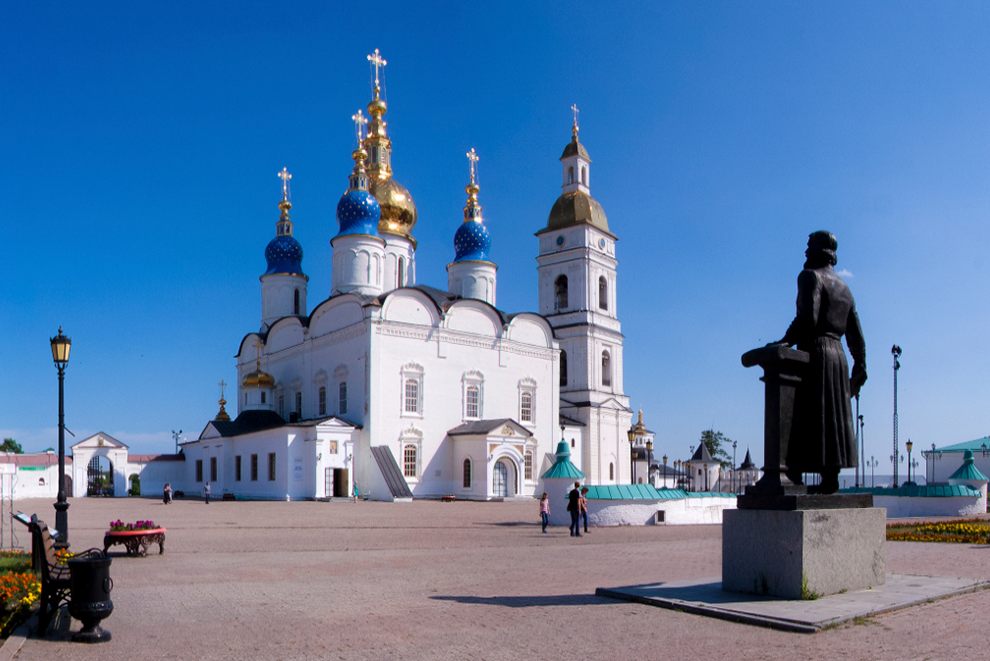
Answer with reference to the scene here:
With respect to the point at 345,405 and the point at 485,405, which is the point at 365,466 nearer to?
the point at 345,405

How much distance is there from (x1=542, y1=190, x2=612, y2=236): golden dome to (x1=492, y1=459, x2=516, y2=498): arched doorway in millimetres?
16731

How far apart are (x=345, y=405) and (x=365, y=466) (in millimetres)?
3587

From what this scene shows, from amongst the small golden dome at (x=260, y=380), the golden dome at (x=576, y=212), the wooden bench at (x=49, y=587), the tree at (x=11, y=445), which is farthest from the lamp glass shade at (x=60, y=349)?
the tree at (x=11, y=445)

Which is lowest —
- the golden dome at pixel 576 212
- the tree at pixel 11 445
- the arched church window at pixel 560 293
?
the tree at pixel 11 445

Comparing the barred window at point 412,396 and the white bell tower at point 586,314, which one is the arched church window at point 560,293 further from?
the barred window at point 412,396

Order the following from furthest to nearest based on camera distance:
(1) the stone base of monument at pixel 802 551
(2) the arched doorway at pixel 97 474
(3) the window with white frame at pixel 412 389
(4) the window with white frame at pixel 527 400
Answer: (2) the arched doorway at pixel 97 474, (4) the window with white frame at pixel 527 400, (3) the window with white frame at pixel 412 389, (1) the stone base of monument at pixel 802 551

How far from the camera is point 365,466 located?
122 feet

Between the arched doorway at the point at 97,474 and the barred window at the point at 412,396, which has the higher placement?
the barred window at the point at 412,396

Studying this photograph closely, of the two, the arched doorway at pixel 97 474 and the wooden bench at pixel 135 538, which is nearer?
the wooden bench at pixel 135 538

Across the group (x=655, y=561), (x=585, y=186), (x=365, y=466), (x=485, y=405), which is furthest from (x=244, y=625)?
(x=585, y=186)

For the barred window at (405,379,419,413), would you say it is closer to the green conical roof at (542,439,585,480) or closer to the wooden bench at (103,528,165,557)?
the green conical roof at (542,439,585,480)

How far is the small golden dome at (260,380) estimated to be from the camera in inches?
1794

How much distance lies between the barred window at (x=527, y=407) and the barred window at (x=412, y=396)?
251 inches

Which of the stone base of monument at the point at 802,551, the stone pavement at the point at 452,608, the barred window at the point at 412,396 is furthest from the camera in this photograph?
the barred window at the point at 412,396
